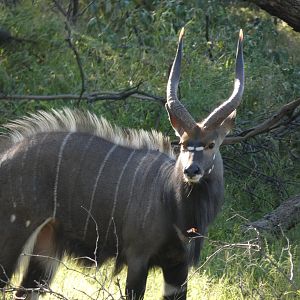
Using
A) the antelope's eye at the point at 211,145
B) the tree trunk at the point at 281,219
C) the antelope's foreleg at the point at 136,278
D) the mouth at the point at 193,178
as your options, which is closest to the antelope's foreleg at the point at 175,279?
the antelope's foreleg at the point at 136,278

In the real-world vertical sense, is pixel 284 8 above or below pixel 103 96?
above

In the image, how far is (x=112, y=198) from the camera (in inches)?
173

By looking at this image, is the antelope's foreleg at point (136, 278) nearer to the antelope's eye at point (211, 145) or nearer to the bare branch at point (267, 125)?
the antelope's eye at point (211, 145)

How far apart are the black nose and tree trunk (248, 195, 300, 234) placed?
4.69ft

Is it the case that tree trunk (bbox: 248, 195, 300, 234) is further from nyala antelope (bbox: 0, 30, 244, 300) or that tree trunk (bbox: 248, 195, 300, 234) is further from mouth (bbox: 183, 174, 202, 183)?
mouth (bbox: 183, 174, 202, 183)

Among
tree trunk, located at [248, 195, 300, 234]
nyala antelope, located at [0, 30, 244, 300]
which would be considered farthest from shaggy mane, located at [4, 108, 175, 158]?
tree trunk, located at [248, 195, 300, 234]

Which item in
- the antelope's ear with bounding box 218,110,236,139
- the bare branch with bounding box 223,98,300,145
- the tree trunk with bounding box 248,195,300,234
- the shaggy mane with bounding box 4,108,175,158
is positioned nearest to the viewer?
the antelope's ear with bounding box 218,110,236,139

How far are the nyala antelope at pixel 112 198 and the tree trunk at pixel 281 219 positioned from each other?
111 cm

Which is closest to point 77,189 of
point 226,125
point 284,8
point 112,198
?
point 112,198

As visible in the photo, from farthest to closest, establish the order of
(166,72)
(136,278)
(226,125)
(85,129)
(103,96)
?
(166,72) < (103,96) < (85,129) < (226,125) < (136,278)

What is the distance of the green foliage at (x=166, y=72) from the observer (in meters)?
6.06

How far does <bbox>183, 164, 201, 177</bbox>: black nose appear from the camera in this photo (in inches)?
159

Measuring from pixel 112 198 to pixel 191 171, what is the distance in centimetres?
52

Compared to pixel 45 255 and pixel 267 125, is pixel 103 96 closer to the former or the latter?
pixel 267 125
